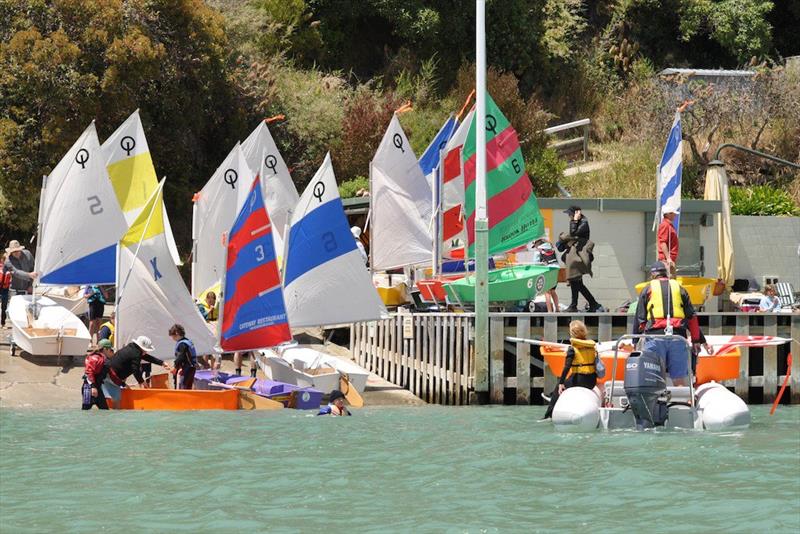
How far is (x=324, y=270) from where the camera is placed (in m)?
24.1

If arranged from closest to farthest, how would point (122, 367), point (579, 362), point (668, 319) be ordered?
point (668, 319)
point (579, 362)
point (122, 367)

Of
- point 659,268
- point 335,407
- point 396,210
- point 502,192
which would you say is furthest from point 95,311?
point 659,268

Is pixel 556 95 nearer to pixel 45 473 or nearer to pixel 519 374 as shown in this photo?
pixel 519 374

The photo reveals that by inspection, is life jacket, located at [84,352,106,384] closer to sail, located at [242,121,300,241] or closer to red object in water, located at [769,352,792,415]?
sail, located at [242,121,300,241]

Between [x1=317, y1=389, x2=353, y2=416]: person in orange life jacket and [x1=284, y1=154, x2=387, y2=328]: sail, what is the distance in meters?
3.43

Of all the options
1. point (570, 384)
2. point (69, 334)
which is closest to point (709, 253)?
point (570, 384)

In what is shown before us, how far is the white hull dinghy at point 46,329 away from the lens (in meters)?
23.6

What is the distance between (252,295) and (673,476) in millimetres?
9204

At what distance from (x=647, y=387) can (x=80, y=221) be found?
40.7 ft

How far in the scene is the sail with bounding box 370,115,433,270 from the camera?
2692 cm

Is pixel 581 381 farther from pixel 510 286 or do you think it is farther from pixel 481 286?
pixel 510 286

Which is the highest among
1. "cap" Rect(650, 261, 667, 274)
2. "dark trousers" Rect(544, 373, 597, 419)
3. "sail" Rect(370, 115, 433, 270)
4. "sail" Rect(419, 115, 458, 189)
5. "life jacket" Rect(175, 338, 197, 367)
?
"sail" Rect(419, 115, 458, 189)

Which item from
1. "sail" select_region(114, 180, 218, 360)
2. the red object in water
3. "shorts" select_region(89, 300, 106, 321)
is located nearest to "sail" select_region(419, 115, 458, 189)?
"shorts" select_region(89, 300, 106, 321)

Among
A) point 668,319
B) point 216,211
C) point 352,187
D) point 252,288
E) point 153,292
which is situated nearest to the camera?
point 668,319
